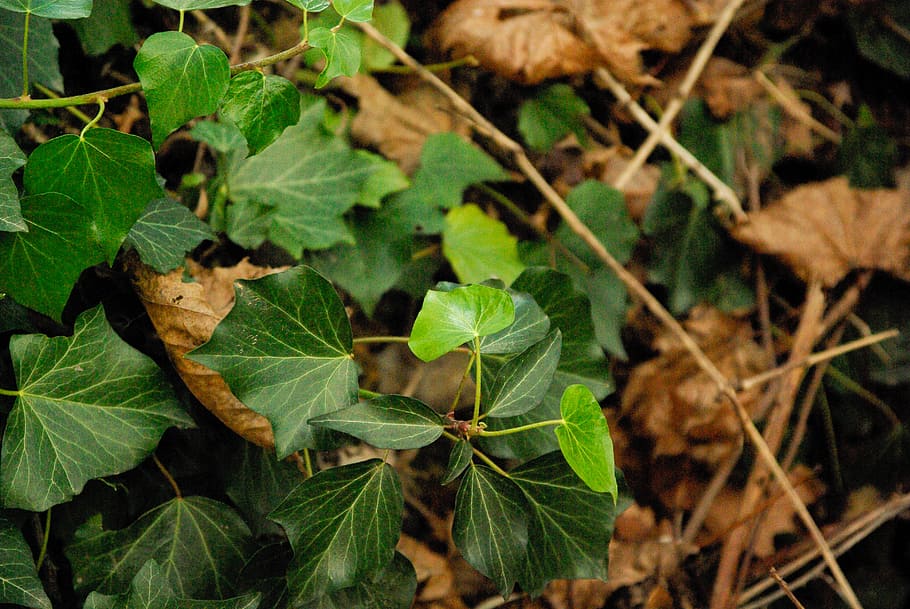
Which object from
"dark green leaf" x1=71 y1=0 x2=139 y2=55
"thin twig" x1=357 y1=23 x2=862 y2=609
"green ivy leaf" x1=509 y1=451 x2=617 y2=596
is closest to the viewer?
"green ivy leaf" x1=509 y1=451 x2=617 y2=596

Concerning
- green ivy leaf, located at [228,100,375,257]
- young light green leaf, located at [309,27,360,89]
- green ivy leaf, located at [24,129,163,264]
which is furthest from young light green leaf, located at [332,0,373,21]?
green ivy leaf, located at [228,100,375,257]

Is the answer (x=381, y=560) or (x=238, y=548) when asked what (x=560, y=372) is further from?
(x=238, y=548)

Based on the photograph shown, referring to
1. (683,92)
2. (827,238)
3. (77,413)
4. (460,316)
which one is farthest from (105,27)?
(827,238)

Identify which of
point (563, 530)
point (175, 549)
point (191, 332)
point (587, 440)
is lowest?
point (175, 549)

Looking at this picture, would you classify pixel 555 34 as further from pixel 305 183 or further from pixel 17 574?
pixel 17 574

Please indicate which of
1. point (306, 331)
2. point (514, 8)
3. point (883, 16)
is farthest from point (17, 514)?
point (883, 16)

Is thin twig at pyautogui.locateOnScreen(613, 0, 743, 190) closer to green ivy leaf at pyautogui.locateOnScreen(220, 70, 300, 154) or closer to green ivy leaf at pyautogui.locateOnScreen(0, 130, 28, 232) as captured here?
green ivy leaf at pyautogui.locateOnScreen(220, 70, 300, 154)

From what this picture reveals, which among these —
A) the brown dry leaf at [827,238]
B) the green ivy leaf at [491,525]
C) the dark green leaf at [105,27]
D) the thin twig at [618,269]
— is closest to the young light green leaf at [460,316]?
the green ivy leaf at [491,525]
